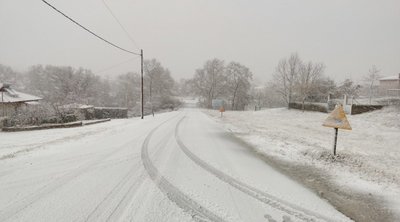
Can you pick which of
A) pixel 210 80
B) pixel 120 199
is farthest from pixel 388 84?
pixel 120 199

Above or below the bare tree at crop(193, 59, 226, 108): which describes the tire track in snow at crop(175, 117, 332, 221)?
below

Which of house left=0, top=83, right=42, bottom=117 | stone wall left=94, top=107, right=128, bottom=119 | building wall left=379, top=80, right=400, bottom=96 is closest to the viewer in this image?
house left=0, top=83, right=42, bottom=117

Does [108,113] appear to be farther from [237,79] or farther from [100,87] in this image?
[100,87]

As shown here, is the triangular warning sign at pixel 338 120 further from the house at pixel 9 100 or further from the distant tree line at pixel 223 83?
the distant tree line at pixel 223 83

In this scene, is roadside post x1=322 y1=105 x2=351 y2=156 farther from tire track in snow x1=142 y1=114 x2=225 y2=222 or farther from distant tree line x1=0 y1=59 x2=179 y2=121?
distant tree line x1=0 y1=59 x2=179 y2=121

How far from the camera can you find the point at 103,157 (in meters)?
8.21

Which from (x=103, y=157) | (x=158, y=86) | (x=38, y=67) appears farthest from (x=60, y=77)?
(x=103, y=157)

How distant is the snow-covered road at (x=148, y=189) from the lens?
4.31 meters

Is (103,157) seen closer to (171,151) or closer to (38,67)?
(171,151)

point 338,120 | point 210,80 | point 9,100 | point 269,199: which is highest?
point 210,80

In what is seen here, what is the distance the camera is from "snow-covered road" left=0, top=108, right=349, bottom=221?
4.31 metres

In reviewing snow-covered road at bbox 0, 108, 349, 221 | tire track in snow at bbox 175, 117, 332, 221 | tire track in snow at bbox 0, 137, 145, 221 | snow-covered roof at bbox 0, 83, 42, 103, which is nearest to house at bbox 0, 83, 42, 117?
snow-covered roof at bbox 0, 83, 42, 103

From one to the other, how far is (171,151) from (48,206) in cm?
517

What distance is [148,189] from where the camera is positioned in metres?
5.43
